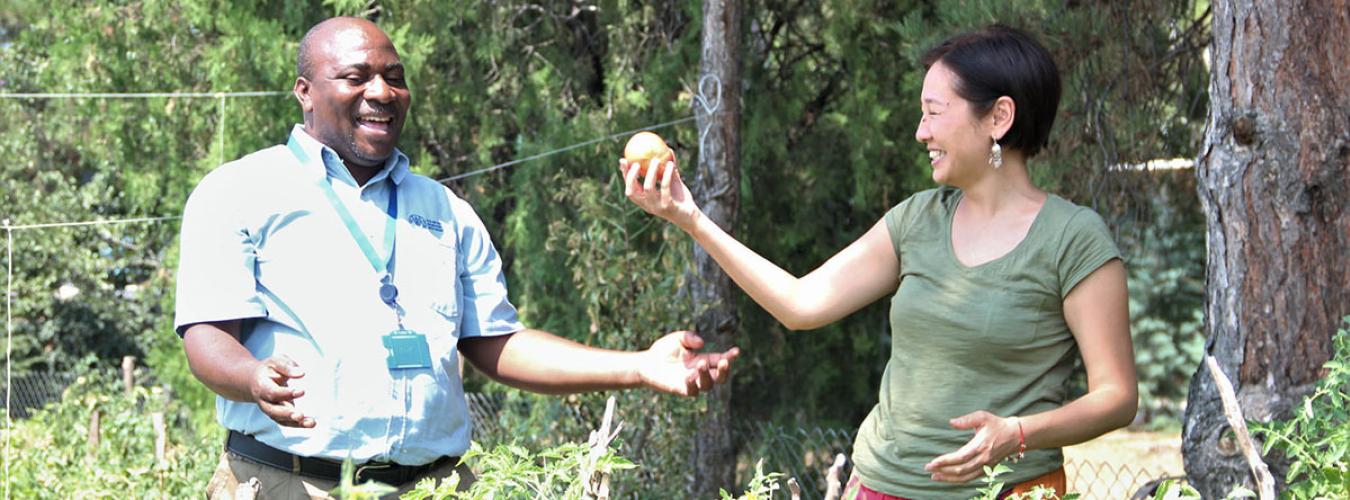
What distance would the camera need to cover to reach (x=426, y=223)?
3.04 m

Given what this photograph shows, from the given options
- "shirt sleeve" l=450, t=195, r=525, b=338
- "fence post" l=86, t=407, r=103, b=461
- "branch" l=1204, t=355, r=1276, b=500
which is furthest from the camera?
"fence post" l=86, t=407, r=103, b=461

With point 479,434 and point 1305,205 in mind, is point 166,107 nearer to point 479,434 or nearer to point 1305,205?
point 479,434

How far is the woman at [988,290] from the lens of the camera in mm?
2607

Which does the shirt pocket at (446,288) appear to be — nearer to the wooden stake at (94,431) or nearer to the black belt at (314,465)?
the black belt at (314,465)

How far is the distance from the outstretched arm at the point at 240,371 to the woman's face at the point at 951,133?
1.20 metres

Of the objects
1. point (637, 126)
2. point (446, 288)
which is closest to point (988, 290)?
point (446, 288)

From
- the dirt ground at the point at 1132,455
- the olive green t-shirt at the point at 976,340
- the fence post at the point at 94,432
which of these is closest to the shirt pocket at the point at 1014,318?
the olive green t-shirt at the point at 976,340

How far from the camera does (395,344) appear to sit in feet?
9.43

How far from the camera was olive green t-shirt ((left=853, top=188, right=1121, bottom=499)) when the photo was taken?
2.63 metres

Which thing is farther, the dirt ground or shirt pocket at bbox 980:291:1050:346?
the dirt ground

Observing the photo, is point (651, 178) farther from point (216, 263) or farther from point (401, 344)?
point (216, 263)

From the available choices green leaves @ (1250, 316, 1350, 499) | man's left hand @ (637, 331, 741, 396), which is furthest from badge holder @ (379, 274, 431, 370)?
green leaves @ (1250, 316, 1350, 499)

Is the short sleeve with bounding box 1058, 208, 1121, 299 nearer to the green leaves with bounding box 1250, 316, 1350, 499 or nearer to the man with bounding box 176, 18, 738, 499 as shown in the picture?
the green leaves with bounding box 1250, 316, 1350, 499

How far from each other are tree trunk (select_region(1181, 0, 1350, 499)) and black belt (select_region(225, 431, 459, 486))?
1.74m
